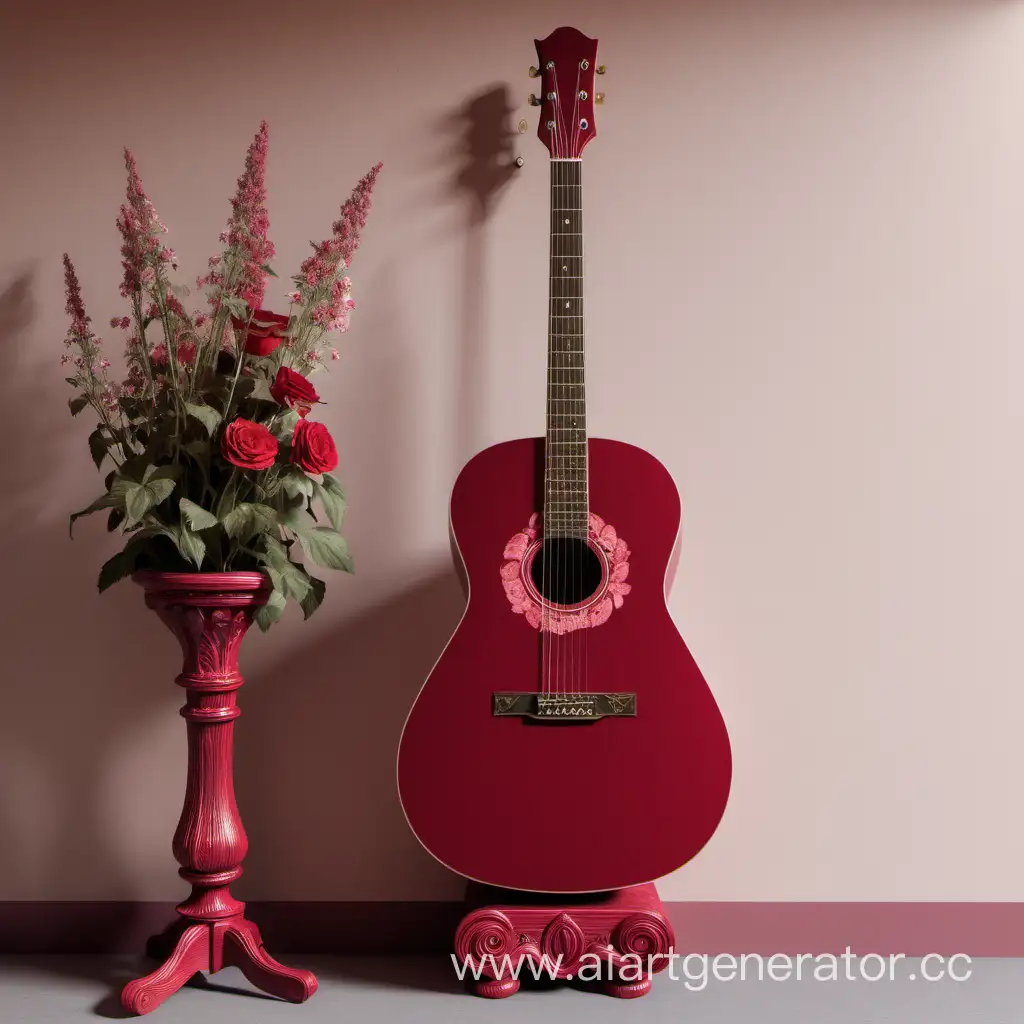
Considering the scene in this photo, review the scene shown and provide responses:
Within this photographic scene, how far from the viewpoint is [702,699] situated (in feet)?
5.28

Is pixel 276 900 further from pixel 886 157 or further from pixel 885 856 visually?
pixel 886 157

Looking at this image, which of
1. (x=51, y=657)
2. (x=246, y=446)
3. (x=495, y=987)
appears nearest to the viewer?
Result: (x=246, y=446)

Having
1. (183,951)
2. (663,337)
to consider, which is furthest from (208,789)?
(663,337)

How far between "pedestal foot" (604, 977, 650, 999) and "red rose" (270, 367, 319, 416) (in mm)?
1130

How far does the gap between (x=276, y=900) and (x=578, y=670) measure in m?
0.83

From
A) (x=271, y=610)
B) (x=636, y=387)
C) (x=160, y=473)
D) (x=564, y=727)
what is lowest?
(x=564, y=727)

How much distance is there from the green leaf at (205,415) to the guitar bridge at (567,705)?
26.0 inches

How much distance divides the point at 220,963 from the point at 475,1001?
0.46 m

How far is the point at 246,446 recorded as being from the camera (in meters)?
1.50

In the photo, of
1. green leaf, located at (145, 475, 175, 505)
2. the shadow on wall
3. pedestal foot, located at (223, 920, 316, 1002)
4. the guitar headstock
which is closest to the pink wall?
the shadow on wall

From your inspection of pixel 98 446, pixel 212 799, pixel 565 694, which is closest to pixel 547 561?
pixel 565 694

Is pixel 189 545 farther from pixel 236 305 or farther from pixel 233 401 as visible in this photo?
pixel 236 305

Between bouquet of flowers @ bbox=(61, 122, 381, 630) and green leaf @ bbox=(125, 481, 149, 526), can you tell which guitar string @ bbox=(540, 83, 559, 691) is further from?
green leaf @ bbox=(125, 481, 149, 526)

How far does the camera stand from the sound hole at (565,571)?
1646mm
